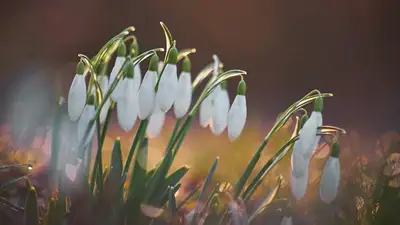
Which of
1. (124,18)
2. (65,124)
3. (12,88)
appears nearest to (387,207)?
(65,124)

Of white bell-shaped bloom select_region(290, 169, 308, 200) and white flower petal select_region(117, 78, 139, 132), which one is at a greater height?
white flower petal select_region(117, 78, 139, 132)

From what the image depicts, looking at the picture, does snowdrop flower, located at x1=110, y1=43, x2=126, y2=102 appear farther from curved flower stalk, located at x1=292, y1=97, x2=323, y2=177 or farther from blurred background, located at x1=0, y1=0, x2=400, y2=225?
blurred background, located at x1=0, y1=0, x2=400, y2=225

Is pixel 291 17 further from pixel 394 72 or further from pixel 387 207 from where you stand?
pixel 387 207

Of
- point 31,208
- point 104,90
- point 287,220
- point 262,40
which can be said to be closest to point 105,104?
point 104,90

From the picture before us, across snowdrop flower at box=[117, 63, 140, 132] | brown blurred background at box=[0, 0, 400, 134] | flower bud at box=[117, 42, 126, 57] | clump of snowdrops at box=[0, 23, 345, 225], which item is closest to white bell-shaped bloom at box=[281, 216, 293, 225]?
clump of snowdrops at box=[0, 23, 345, 225]

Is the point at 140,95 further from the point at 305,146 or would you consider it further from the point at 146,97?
the point at 305,146

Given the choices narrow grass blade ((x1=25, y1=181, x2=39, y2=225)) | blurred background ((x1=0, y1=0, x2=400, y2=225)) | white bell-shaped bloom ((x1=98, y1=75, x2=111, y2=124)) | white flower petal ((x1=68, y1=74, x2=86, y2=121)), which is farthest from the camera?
blurred background ((x1=0, y1=0, x2=400, y2=225))
